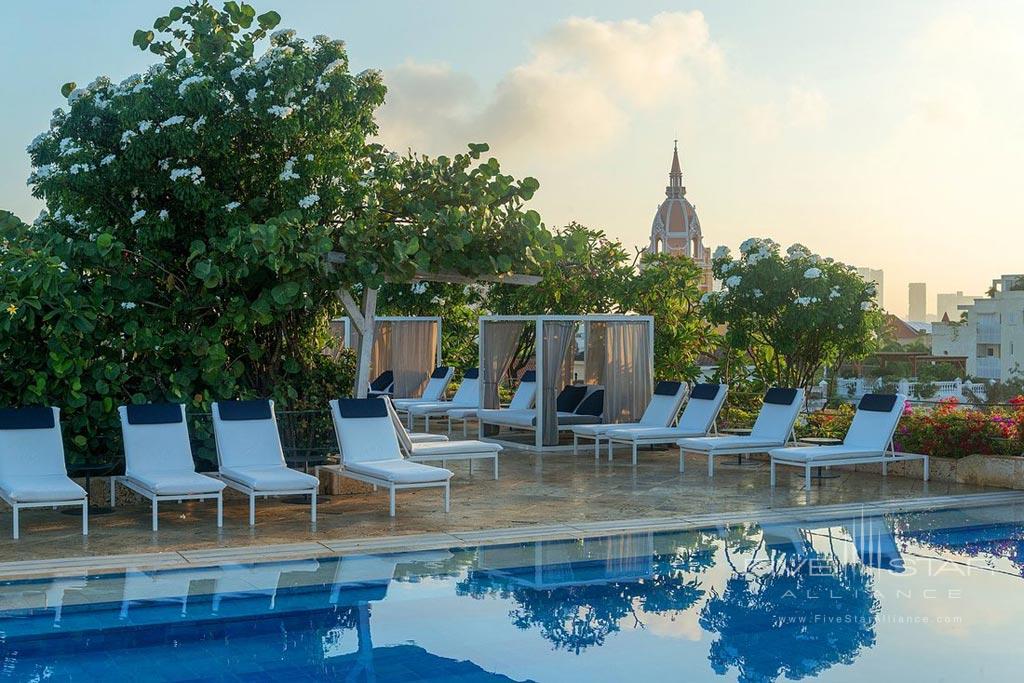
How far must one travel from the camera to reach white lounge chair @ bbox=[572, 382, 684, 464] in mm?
15578

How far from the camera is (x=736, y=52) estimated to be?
17391mm

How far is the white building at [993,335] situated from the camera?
7681 cm

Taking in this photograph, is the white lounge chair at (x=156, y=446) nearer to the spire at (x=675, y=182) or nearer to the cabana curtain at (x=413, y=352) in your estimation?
the cabana curtain at (x=413, y=352)

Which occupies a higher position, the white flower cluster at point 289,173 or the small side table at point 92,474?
the white flower cluster at point 289,173

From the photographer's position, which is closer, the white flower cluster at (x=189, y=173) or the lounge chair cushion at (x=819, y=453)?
the white flower cluster at (x=189, y=173)

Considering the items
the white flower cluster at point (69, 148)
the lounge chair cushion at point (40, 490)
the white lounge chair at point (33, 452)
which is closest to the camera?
the lounge chair cushion at point (40, 490)

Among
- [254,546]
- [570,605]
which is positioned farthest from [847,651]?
[254,546]

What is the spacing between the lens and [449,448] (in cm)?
1222

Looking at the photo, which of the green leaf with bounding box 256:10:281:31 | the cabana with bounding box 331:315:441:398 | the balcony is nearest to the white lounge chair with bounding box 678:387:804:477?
the green leaf with bounding box 256:10:281:31

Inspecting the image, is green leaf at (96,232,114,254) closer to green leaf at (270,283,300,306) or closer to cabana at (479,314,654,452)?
green leaf at (270,283,300,306)

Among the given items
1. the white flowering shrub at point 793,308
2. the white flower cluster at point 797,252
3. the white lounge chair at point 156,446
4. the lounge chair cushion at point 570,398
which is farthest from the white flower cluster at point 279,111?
the white flower cluster at point 797,252

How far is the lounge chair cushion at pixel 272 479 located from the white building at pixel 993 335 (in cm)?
6773

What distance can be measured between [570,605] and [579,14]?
38.9 ft

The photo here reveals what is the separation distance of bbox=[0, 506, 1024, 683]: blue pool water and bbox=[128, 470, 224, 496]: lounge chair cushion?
4.79 ft
